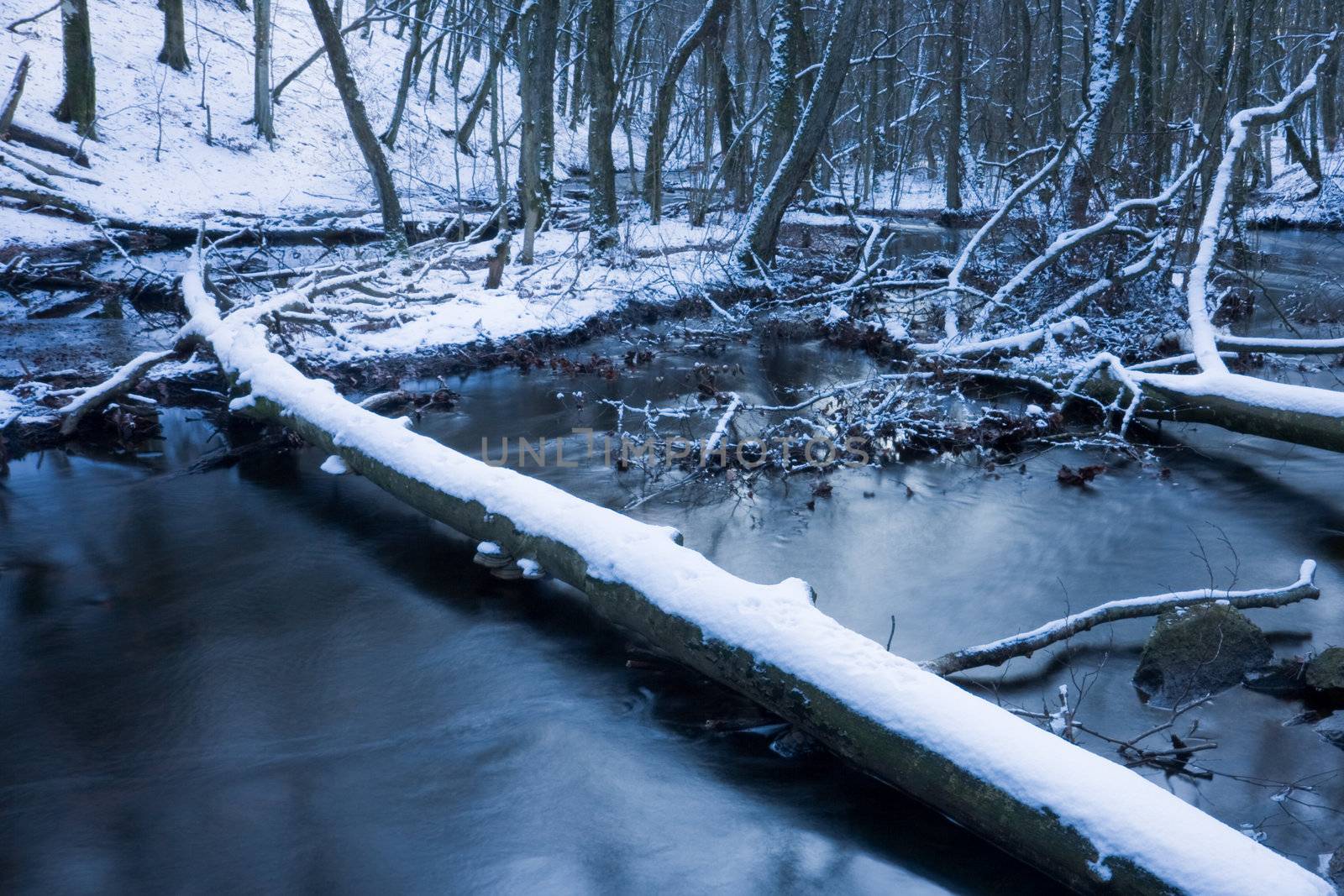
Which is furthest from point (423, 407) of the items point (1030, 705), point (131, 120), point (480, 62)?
point (480, 62)

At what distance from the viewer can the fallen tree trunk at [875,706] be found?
3268 millimetres

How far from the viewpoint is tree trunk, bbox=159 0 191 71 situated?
2605cm

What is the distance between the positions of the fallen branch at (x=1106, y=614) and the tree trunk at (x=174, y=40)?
1156 inches

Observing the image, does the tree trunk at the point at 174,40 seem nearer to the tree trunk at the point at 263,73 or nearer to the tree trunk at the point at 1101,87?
the tree trunk at the point at 263,73

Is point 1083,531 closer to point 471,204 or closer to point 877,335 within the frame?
point 877,335

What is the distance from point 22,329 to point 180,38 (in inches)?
712

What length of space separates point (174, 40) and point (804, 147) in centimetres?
2123

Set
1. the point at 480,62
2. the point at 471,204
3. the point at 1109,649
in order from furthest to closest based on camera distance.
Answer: the point at 480,62, the point at 471,204, the point at 1109,649

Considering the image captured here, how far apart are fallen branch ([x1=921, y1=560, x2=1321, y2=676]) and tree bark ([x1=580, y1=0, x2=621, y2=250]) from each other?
1369cm

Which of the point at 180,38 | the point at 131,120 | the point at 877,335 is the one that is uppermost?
the point at 180,38

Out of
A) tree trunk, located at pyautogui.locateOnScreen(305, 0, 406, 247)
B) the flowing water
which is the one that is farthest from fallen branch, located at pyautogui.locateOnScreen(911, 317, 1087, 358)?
tree trunk, located at pyautogui.locateOnScreen(305, 0, 406, 247)

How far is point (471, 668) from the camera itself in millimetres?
5625

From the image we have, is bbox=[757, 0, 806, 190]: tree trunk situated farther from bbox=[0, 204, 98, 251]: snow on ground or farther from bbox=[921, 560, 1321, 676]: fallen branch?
bbox=[921, 560, 1321, 676]: fallen branch
